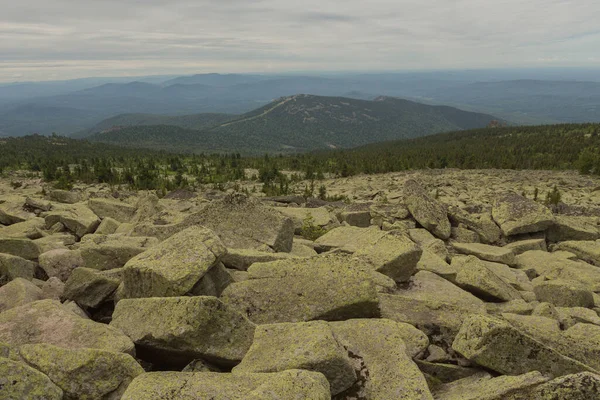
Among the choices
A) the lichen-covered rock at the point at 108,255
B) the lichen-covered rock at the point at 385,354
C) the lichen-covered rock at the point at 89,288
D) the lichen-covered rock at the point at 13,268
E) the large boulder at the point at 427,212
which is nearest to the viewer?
the lichen-covered rock at the point at 385,354

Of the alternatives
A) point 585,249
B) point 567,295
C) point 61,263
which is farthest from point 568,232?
point 61,263

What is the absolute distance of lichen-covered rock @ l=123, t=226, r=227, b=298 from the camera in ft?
23.6

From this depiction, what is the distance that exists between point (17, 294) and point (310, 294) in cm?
606

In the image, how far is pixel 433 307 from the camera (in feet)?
27.5

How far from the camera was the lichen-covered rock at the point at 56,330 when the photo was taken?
20.1ft

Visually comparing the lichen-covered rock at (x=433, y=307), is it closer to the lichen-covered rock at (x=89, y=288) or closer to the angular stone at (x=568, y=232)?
the lichen-covered rock at (x=89, y=288)

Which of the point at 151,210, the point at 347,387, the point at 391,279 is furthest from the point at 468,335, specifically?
the point at 151,210

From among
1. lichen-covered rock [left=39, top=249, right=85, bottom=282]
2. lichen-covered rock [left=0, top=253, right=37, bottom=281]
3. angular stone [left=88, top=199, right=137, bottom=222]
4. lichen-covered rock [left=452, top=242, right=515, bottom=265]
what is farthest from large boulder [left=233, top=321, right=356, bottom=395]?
angular stone [left=88, top=199, right=137, bottom=222]

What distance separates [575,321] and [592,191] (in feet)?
94.2

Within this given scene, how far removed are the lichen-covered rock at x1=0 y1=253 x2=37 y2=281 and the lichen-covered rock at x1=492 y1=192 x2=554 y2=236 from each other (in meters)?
17.8

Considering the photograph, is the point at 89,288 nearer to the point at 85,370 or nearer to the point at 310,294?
the point at 85,370

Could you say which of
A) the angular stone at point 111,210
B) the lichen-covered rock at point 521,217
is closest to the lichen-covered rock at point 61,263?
the angular stone at point 111,210

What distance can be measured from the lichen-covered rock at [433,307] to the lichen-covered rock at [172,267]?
12.6 feet

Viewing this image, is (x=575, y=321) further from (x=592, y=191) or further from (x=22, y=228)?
(x=592, y=191)
